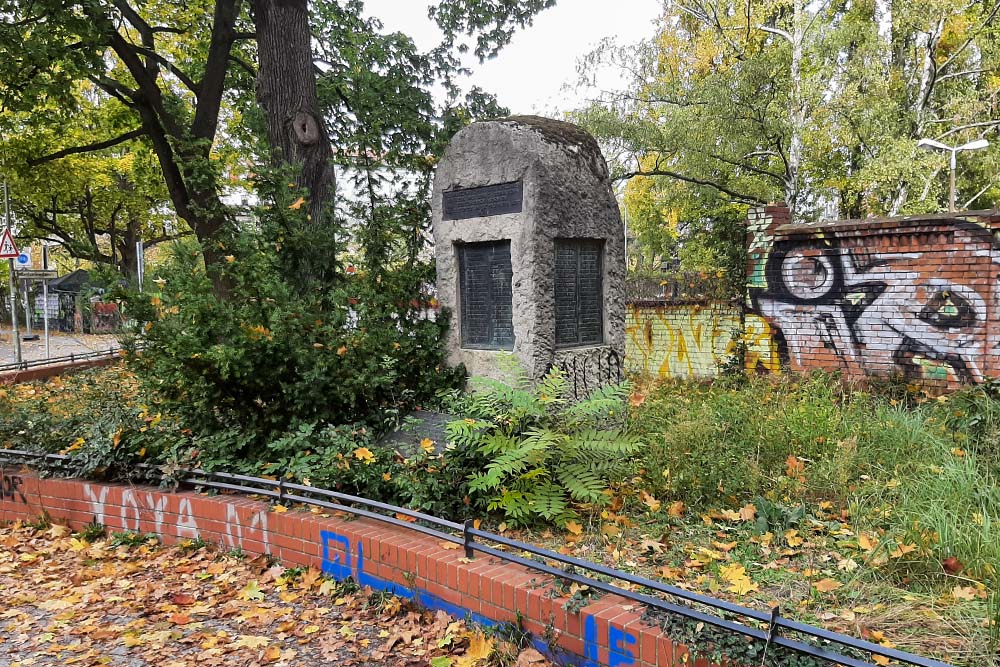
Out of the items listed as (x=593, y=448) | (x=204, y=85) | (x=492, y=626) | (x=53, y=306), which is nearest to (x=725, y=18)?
(x=204, y=85)

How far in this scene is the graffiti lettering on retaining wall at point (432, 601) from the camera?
2.87 metres

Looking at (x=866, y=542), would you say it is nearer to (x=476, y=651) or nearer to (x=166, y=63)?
(x=476, y=651)

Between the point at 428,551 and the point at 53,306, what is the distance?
36.6 meters

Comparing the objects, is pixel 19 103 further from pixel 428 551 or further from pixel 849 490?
pixel 849 490

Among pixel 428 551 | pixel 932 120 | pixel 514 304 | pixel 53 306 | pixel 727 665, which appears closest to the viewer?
pixel 727 665

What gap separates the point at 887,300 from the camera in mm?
8273

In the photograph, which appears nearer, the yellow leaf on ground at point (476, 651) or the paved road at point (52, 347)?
the yellow leaf on ground at point (476, 651)

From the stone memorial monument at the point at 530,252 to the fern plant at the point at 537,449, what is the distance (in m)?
0.77

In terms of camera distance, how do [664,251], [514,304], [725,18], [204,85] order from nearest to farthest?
[514,304]
[204,85]
[725,18]
[664,251]

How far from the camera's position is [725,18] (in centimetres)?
1967

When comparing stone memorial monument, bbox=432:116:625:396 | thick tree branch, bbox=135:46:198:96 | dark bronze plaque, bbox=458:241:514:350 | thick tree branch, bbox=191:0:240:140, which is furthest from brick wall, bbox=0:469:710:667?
thick tree branch, bbox=135:46:198:96

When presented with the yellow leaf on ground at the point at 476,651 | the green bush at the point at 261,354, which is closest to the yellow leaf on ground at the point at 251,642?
the yellow leaf on ground at the point at 476,651

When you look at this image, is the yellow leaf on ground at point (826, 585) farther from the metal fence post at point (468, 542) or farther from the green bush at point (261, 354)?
the green bush at point (261, 354)

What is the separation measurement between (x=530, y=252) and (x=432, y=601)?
9.16 ft
